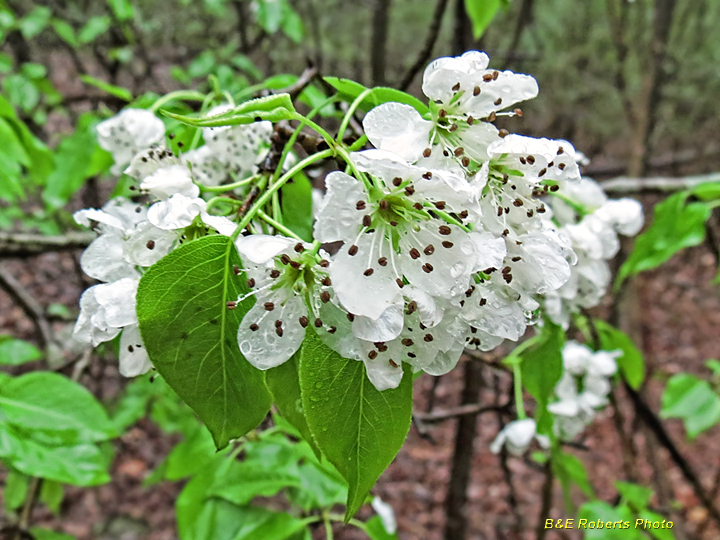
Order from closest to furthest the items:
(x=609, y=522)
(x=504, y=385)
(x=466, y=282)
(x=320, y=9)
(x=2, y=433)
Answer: (x=466, y=282)
(x=2, y=433)
(x=609, y=522)
(x=504, y=385)
(x=320, y=9)

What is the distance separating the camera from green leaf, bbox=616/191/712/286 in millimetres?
1739

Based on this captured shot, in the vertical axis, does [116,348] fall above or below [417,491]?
above

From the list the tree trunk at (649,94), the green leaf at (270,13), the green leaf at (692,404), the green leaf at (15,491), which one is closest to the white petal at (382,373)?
the green leaf at (15,491)

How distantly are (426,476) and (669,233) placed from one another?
10.7 feet

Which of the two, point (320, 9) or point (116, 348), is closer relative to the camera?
point (116, 348)

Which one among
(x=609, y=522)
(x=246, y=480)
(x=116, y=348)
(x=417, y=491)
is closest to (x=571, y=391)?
(x=609, y=522)

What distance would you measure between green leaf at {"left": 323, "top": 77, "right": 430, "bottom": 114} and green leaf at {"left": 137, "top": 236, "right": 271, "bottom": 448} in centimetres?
36

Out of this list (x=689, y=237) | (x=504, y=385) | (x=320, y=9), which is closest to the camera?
(x=689, y=237)

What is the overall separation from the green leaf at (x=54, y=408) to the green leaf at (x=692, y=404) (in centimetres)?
226

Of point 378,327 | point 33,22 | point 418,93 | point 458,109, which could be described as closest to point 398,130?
point 458,109

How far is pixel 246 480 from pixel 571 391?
119cm

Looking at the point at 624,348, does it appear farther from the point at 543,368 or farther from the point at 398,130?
the point at 398,130

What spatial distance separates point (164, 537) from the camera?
3.85 meters

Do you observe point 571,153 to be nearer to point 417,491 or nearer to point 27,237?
point 27,237
